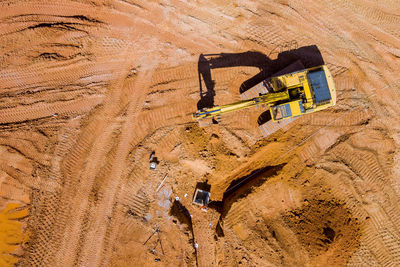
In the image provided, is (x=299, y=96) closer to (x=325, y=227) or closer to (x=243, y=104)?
(x=243, y=104)

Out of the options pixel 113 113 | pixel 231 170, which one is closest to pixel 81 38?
pixel 113 113

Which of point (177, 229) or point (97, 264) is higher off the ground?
point (177, 229)

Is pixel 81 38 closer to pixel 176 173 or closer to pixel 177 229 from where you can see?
pixel 176 173

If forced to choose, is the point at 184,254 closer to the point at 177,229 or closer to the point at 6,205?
the point at 177,229

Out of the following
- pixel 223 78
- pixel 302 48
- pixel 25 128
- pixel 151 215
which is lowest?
pixel 151 215

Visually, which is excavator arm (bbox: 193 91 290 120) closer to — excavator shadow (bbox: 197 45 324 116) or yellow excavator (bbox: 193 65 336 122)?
yellow excavator (bbox: 193 65 336 122)

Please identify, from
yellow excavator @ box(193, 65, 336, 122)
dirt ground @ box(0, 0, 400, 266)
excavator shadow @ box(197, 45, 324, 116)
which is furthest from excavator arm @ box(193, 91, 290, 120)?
excavator shadow @ box(197, 45, 324, 116)

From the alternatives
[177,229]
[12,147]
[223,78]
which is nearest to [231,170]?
[177,229]

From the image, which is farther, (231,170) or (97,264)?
(231,170)
